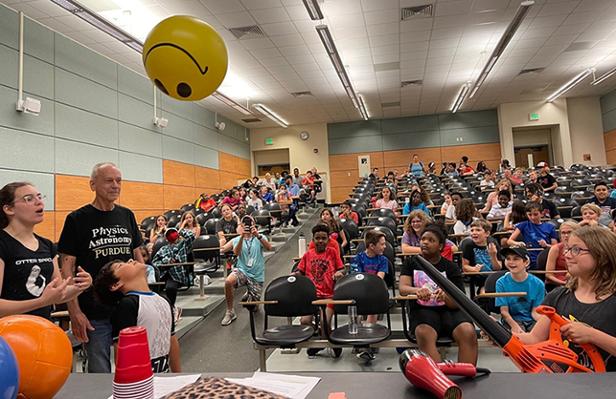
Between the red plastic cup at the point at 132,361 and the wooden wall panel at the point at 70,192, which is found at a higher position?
the wooden wall panel at the point at 70,192

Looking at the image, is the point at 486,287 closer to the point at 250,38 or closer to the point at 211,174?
the point at 250,38

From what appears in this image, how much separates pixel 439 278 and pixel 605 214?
5.96 m

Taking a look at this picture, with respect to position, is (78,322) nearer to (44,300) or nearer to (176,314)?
(44,300)

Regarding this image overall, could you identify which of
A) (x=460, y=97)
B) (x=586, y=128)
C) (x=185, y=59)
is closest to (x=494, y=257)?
(x=185, y=59)

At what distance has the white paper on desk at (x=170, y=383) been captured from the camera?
0.89 metres

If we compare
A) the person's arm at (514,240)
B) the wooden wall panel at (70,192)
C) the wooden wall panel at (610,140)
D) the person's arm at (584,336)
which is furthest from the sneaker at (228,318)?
the wooden wall panel at (610,140)

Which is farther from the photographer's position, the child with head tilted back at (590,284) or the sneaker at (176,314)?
the sneaker at (176,314)

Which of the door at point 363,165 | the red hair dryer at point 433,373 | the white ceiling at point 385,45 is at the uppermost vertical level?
the white ceiling at point 385,45

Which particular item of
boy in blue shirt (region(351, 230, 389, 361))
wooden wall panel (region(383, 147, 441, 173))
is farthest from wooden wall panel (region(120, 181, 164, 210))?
wooden wall panel (region(383, 147, 441, 173))

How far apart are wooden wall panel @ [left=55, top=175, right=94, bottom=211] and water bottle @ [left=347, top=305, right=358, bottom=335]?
6.37 metres

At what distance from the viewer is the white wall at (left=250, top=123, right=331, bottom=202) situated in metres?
16.7

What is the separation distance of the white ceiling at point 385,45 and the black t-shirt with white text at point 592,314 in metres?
6.43

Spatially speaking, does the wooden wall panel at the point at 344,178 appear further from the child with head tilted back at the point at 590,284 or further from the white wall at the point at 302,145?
the child with head tilted back at the point at 590,284

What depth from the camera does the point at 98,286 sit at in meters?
1.88
